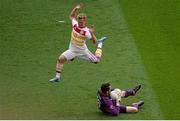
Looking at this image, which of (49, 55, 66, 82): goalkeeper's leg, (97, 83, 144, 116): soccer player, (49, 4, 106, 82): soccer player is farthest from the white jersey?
(97, 83, 144, 116): soccer player

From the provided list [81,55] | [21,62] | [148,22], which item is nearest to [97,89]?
[81,55]

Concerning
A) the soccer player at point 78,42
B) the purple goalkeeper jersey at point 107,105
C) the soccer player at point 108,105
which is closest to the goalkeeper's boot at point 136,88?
the soccer player at point 108,105

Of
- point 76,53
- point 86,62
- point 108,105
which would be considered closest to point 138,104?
point 108,105

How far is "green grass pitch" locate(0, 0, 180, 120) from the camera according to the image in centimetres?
2097

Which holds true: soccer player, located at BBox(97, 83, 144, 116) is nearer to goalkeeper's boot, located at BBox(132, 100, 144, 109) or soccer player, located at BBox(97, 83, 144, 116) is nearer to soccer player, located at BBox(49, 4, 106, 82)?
goalkeeper's boot, located at BBox(132, 100, 144, 109)

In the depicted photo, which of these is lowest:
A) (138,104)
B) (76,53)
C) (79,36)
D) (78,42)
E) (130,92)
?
(138,104)

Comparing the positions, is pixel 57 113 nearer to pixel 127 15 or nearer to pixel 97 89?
pixel 97 89

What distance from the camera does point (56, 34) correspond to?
25172 mm

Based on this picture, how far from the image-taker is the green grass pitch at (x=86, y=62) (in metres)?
21.0

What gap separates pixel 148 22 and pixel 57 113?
6.08 meters

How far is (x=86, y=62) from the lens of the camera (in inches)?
926

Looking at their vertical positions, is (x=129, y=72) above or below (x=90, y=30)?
below

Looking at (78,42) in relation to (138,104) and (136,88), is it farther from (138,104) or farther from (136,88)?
(138,104)

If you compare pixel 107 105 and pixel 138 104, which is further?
pixel 138 104
